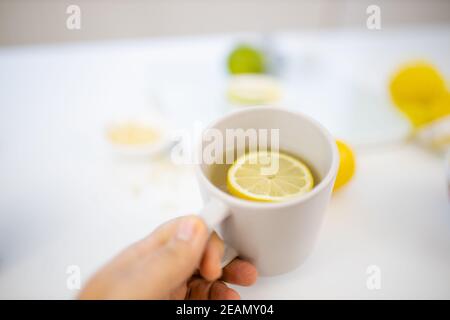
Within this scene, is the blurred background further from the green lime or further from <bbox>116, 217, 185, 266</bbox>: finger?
<bbox>116, 217, 185, 266</bbox>: finger

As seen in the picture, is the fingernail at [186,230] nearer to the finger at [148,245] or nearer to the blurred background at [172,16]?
the finger at [148,245]

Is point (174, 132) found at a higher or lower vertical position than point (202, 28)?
lower

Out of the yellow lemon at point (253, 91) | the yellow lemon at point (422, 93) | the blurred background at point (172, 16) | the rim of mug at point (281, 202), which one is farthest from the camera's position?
the blurred background at point (172, 16)

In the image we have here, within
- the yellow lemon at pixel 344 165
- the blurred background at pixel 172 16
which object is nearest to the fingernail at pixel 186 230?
the yellow lemon at pixel 344 165

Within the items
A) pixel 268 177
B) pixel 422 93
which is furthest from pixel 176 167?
pixel 422 93

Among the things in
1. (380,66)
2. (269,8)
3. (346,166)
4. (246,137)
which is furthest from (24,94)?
(269,8)

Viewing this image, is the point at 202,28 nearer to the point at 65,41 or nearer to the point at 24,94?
the point at 65,41
